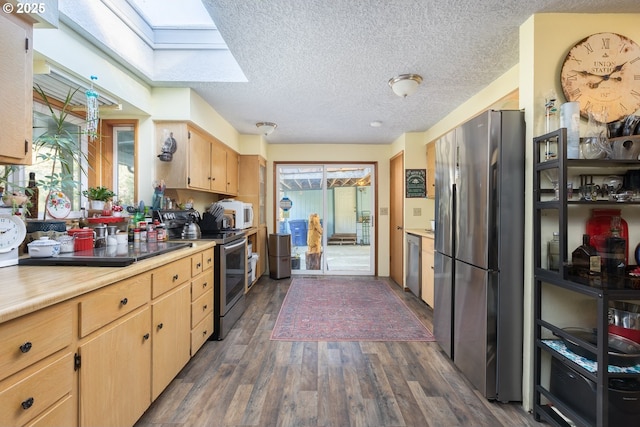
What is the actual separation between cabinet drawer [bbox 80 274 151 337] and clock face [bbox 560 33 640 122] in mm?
2643

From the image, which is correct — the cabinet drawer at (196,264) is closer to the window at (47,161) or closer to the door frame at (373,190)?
the window at (47,161)

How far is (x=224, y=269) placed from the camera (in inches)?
103

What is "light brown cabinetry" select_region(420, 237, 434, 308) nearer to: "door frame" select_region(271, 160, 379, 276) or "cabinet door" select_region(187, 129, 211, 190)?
"door frame" select_region(271, 160, 379, 276)

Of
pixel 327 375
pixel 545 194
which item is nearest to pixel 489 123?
pixel 545 194

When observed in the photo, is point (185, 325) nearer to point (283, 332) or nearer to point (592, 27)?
point (283, 332)

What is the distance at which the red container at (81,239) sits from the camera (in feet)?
5.65

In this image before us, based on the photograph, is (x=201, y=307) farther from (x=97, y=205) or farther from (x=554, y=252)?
(x=554, y=252)

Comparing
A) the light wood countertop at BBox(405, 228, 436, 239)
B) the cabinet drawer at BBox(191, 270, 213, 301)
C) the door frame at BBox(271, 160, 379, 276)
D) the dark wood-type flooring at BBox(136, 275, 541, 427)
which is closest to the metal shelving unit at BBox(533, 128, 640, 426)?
the dark wood-type flooring at BBox(136, 275, 541, 427)

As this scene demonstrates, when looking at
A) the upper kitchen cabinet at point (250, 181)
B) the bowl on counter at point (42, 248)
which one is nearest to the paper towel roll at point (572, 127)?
the bowl on counter at point (42, 248)

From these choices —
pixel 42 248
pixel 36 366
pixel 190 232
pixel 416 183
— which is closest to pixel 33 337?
pixel 36 366

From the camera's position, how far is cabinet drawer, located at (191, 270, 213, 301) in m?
2.16

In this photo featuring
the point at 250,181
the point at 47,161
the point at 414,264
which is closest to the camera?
the point at 47,161

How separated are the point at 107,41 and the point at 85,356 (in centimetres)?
209

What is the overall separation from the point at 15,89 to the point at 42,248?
2.54 ft
